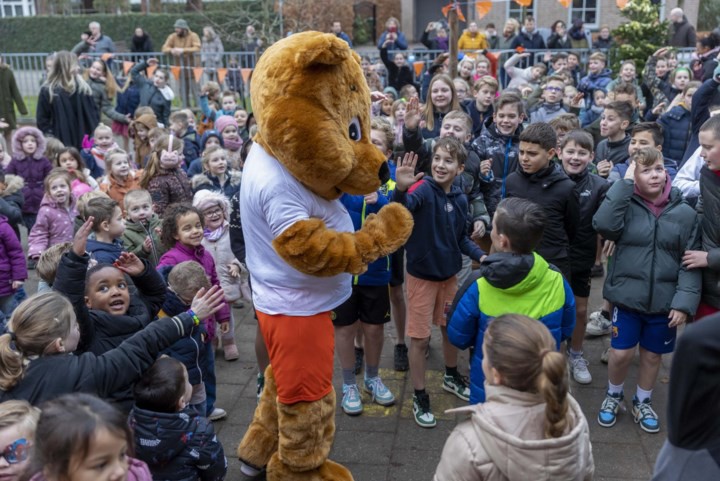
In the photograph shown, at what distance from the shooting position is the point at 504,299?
3475 mm

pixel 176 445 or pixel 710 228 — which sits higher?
pixel 710 228

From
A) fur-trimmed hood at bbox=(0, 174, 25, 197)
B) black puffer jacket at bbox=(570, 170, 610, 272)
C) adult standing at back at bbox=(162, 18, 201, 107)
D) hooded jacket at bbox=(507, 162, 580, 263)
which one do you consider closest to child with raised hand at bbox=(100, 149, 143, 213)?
fur-trimmed hood at bbox=(0, 174, 25, 197)

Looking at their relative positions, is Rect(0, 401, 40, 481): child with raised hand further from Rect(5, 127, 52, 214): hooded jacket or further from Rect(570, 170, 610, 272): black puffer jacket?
Rect(5, 127, 52, 214): hooded jacket

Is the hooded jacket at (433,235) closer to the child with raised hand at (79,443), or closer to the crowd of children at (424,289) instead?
the crowd of children at (424,289)

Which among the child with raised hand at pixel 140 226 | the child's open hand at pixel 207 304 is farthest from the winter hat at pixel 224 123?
the child's open hand at pixel 207 304

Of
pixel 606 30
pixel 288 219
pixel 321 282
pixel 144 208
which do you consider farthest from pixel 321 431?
pixel 606 30

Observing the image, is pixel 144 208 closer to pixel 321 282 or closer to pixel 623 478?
pixel 321 282

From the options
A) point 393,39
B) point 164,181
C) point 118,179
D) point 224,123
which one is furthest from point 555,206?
point 393,39

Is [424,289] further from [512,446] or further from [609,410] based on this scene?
[512,446]

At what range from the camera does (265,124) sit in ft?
10.6

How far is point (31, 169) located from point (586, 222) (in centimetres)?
583

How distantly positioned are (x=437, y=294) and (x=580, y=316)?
1.10 metres

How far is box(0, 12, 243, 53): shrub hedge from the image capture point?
86.7 ft

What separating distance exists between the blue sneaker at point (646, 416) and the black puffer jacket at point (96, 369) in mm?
2857
